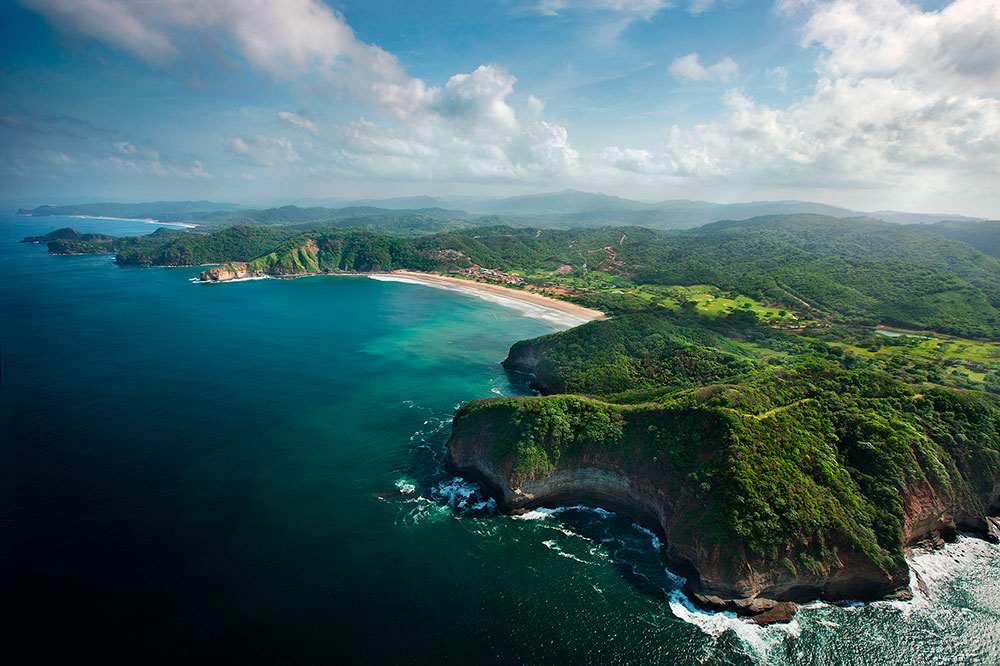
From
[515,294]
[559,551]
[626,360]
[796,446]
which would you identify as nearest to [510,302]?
[515,294]

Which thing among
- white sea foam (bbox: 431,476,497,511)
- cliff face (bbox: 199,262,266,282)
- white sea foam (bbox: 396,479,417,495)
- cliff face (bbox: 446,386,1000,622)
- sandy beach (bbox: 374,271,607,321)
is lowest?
white sea foam (bbox: 431,476,497,511)

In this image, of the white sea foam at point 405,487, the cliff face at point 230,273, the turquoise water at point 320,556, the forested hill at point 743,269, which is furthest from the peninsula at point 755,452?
the cliff face at point 230,273

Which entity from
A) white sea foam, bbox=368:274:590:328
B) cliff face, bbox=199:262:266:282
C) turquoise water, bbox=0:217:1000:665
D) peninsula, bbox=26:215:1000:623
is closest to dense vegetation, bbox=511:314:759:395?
peninsula, bbox=26:215:1000:623

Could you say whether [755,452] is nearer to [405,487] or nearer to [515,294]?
[405,487]

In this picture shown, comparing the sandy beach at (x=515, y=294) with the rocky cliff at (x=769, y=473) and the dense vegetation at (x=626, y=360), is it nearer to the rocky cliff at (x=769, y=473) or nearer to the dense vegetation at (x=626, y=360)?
the dense vegetation at (x=626, y=360)

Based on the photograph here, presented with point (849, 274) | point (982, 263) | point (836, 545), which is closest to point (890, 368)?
point (836, 545)

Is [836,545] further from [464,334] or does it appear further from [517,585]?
[464,334]

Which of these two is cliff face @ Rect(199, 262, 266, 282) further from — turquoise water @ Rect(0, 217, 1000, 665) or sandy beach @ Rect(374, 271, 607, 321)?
turquoise water @ Rect(0, 217, 1000, 665)
